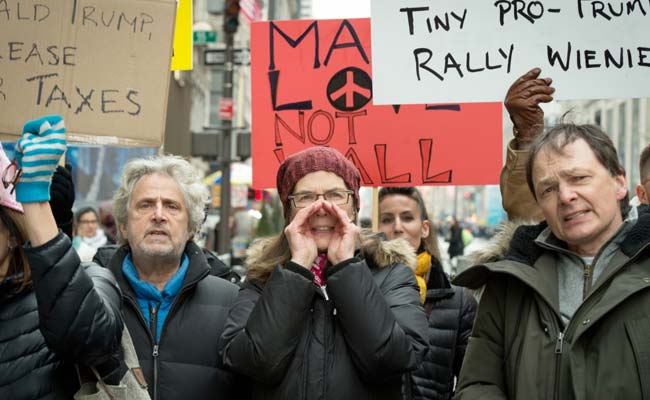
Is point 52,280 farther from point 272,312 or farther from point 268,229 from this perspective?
point 268,229

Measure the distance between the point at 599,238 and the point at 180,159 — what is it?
1867mm

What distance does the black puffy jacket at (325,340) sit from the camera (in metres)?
2.76

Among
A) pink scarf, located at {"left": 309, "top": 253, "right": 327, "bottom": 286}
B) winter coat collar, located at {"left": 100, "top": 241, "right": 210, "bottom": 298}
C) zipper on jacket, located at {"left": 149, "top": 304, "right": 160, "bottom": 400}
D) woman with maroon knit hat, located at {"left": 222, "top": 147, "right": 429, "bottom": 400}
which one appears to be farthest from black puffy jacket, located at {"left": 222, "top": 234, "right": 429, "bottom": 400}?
winter coat collar, located at {"left": 100, "top": 241, "right": 210, "bottom": 298}

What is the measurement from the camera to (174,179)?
3527mm

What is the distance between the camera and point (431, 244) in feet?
15.3

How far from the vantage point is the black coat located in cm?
316

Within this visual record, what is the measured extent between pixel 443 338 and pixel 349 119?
128 centimetres

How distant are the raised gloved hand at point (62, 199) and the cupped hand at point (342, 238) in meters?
0.99

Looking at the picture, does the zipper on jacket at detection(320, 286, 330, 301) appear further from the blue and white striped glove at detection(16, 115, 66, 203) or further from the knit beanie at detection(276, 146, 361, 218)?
the blue and white striped glove at detection(16, 115, 66, 203)

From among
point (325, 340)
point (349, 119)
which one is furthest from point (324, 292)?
point (349, 119)

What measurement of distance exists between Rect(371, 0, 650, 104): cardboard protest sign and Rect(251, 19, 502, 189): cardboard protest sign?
65 centimetres

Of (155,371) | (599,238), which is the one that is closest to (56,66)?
(155,371)

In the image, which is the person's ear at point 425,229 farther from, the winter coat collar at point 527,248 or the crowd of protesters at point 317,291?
the winter coat collar at point 527,248

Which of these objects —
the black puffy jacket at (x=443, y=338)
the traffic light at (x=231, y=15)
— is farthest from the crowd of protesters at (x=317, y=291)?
the traffic light at (x=231, y=15)
